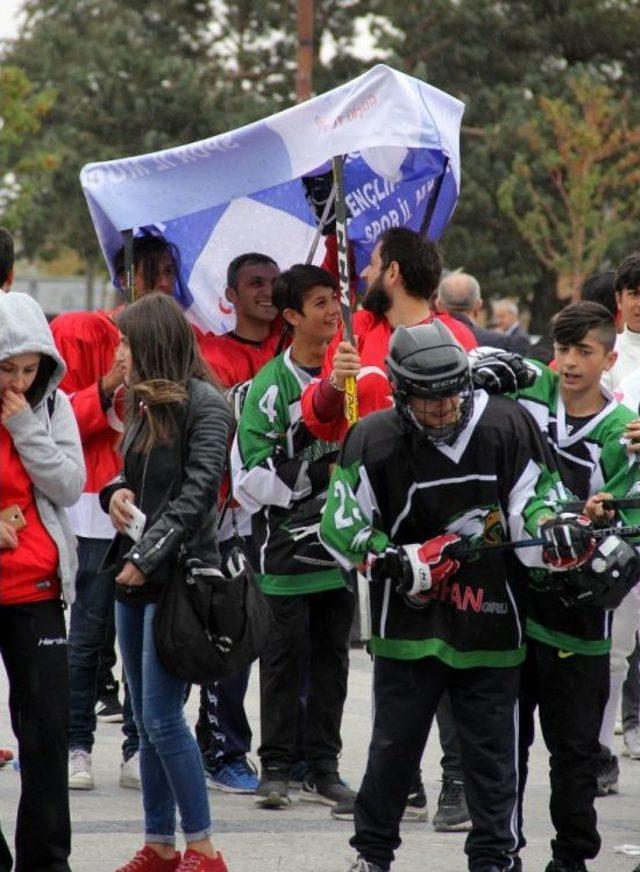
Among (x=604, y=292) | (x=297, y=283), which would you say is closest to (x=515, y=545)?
(x=297, y=283)

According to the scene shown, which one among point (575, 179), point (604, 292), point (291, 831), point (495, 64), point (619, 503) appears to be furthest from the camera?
point (495, 64)

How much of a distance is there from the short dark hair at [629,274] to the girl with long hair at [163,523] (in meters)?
2.29

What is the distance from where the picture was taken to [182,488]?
538 centimetres

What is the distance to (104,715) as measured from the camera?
27.4ft

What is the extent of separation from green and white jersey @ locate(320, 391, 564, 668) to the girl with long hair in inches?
19.7

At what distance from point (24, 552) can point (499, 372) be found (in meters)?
1.45

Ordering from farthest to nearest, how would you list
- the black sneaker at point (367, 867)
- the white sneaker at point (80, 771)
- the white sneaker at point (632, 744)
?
the white sneaker at point (632, 744), the white sneaker at point (80, 771), the black sneaker at point (367, 867)

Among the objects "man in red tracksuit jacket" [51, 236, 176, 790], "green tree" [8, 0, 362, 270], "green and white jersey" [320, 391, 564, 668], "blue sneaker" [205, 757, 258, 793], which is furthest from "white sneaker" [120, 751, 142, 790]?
"green tree" [8, 0, 362, 270]

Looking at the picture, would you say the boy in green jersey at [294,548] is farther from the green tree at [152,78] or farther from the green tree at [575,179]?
the green tree at [152,78]

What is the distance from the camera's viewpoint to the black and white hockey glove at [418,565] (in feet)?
16.0

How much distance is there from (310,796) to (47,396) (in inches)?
86.8

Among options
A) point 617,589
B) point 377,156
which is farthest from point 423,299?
point 617,589

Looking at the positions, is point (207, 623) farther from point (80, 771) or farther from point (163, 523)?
point (80, 771)

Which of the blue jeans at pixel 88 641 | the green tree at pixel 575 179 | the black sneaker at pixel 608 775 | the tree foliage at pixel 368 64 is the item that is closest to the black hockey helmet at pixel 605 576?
the black sneaker at pixel 608 775
